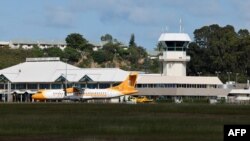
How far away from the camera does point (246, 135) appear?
3484cm

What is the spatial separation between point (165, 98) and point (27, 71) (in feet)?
124

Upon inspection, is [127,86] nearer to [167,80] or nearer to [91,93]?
[91,93]

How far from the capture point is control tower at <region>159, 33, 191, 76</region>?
196125 mm

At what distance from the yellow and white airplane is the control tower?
1322 inches

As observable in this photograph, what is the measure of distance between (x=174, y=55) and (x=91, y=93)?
41.3 meters

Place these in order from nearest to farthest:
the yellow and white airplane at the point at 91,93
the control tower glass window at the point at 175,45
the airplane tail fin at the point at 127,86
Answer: the yellow and white airplane at the point at 91,93 < the airplane tail fin at the point at 127,86 < the control tower glass window at the point at 175,45

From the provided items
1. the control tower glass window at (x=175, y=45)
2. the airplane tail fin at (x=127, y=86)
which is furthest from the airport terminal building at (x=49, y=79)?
the airplane tail fin at (x=127, y=86)

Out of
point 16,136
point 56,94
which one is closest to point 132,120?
point 16,136

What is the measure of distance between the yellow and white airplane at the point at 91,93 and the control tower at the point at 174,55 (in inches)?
1322

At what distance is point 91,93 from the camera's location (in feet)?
528

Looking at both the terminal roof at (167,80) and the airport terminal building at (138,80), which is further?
the airport terminal building at (138,80)

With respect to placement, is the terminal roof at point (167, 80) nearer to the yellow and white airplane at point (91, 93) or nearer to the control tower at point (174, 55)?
the control tower at point (174, 55)

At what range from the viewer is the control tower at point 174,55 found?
19612 centimetres

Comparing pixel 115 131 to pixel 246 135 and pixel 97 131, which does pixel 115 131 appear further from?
pixel 246 135
